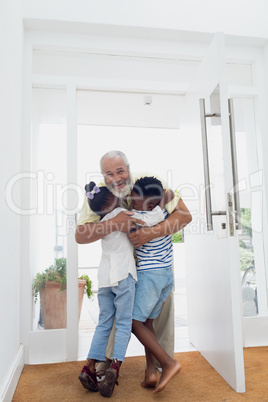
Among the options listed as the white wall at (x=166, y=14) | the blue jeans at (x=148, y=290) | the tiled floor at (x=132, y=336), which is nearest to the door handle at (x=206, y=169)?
the blue jeans at (x=148, y=290)

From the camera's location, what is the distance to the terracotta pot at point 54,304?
2.46m

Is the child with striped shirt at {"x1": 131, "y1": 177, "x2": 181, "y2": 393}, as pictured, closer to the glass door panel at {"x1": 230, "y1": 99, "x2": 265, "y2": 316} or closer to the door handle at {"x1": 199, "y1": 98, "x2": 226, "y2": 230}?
the door handle at {"x1": 199, "y1": 98, "x2": 226, "y2": 230}

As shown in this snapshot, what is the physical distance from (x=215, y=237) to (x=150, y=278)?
468 mm

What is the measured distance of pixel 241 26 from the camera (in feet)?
8.71

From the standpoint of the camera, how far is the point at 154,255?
2.02m

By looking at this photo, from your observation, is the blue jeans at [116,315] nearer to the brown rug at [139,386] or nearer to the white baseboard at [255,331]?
the brown rug at [139,386]

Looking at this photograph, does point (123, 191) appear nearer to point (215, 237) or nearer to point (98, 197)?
point (98, 197)

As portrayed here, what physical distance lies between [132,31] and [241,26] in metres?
0.84

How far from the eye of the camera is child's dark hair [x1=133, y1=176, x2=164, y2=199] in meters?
1.92

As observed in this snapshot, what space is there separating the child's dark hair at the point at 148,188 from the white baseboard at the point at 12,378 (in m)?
1.16

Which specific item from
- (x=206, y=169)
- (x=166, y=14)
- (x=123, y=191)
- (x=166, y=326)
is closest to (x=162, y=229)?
(x=123, y=191)

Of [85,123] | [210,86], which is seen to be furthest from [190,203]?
Answer: [85,123]

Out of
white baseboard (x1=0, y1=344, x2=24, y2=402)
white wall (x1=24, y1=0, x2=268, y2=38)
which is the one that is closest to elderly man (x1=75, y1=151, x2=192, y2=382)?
white baseboard (x1=0, y1=344, x2=24, y2=402)

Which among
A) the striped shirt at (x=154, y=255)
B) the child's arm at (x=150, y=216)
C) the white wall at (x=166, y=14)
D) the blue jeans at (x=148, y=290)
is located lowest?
the blue jeans at (x=148, y=290)
